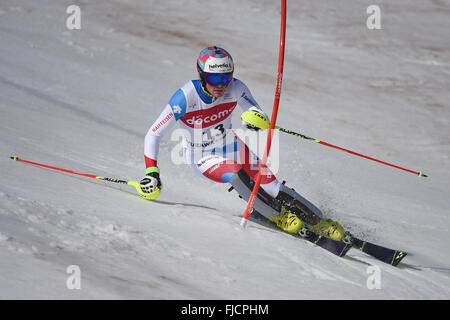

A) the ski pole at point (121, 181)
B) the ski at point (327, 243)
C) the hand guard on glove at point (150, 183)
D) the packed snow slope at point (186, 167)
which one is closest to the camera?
the packed snow slope at point (186, 167)

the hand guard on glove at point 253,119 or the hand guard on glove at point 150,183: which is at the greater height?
the hand guard on glove at point 253,119

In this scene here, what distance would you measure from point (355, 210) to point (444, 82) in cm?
773

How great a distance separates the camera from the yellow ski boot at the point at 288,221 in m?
4.88

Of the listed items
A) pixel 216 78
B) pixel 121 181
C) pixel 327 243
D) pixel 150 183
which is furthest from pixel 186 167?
pixel 327 243

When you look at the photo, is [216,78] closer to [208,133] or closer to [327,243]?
[208,133]

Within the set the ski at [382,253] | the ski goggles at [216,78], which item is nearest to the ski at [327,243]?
the ski at [382,253]

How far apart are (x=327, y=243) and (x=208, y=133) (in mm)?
1537

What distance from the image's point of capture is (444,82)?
43.7ft

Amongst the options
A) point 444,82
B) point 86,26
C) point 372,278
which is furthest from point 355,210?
point 86,26

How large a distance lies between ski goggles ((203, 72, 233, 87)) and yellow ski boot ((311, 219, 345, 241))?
5.30 ft

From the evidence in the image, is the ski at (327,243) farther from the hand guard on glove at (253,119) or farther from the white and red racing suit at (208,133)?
the hand guard on glove at (253,119)

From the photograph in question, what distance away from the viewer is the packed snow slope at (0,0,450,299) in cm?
352

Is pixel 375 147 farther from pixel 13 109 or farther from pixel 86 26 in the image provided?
pixel 86 26

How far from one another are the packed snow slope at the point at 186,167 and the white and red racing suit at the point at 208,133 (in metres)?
0.48
